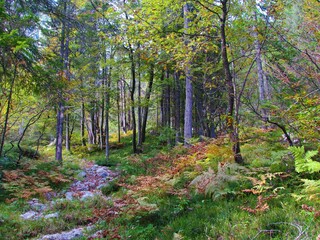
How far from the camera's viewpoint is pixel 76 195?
6.65 metres

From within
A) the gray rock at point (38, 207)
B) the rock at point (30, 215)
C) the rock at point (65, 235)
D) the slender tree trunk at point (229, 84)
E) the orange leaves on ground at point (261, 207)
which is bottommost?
the gray rock at point (38, 207)

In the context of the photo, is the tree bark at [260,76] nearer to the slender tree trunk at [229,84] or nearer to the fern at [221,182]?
the slender tree trunk at [229,84]

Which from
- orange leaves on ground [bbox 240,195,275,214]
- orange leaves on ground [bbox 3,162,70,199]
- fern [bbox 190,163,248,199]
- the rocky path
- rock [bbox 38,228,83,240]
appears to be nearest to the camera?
orange leaves on ground [bbox 240,195,275,214]

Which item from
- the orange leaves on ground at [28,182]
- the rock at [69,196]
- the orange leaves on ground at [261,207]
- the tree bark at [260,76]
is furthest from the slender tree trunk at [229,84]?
the orange leaves on ground at [28,182]

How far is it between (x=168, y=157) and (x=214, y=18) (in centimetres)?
498

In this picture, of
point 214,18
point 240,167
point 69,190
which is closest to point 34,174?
point 69,190

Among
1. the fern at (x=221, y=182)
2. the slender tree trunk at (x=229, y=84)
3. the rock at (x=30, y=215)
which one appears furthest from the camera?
the slender tree trunk at (x=229, y=84)

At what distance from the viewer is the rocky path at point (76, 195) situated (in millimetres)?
4109

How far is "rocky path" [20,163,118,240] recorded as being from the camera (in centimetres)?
411

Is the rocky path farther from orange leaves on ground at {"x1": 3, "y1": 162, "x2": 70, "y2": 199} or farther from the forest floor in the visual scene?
orange leaves on ground at {"x1": 3, "y1": 162, "x2": 70, "y2": 199}

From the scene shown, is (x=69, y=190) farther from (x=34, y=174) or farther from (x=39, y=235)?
(x=39, y=235)

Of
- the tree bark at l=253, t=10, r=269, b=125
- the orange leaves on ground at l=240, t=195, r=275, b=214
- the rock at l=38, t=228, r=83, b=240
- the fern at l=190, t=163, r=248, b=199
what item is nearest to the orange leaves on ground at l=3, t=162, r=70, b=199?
the rock at l=38, t=228, r=83, b=240

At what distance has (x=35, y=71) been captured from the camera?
6520mm

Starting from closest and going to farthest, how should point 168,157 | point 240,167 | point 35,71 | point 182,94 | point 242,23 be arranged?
point 240,167 → point 242,23 → point 35,71 → point 168,157 → point 182,94
